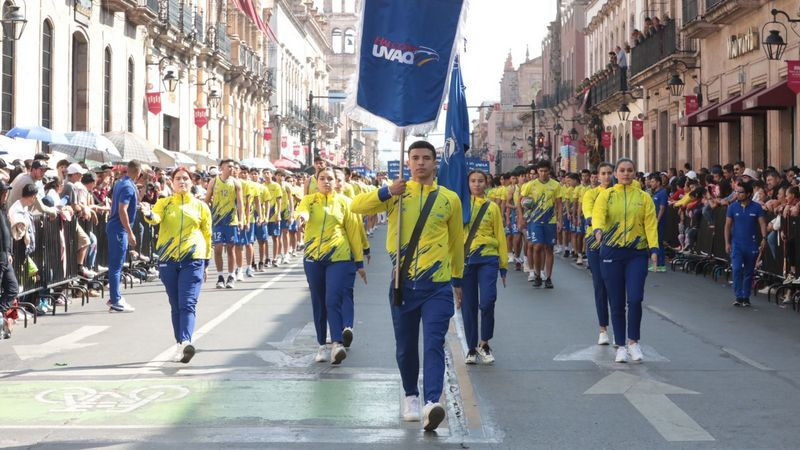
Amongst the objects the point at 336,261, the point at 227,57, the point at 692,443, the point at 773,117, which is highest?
the point at 227,57

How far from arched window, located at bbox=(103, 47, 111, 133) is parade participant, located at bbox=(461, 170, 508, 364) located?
2456 cm

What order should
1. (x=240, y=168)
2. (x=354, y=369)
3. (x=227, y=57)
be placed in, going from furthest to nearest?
1. (x=227, y=57)
2. (x=240, y=168)
3. (x=354, y=369)

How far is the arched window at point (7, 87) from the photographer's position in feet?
82.9

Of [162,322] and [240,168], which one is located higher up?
[240,168]

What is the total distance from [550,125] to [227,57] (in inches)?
1203

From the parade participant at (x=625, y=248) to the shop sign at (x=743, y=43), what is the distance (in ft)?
65.9

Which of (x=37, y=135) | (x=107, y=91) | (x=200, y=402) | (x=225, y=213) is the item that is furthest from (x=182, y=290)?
(x=107, y=91)

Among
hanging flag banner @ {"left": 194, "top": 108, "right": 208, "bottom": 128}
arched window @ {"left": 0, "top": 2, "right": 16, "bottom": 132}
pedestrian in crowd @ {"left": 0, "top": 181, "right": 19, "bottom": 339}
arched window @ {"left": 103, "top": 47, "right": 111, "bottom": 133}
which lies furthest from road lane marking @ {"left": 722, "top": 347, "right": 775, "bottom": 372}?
hanging flag banner @ {"left": 194, "top": 108, "right": 208, "bottom": 128}

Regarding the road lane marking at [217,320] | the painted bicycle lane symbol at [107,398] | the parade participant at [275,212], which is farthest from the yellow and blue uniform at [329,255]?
the parade participant at [275,212]

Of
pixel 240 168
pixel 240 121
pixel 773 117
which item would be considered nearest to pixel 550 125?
pixel 240 121

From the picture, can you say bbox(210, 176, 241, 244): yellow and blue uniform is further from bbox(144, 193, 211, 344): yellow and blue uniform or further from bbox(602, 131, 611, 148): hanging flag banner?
bbox(602, 131, 611, 148): hanging flag banner

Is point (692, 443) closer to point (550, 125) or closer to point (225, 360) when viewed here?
point (225, 360)

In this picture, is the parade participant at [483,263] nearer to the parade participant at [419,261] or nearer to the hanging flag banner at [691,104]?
the parade participant at [419,261]

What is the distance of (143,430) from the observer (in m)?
7.65
